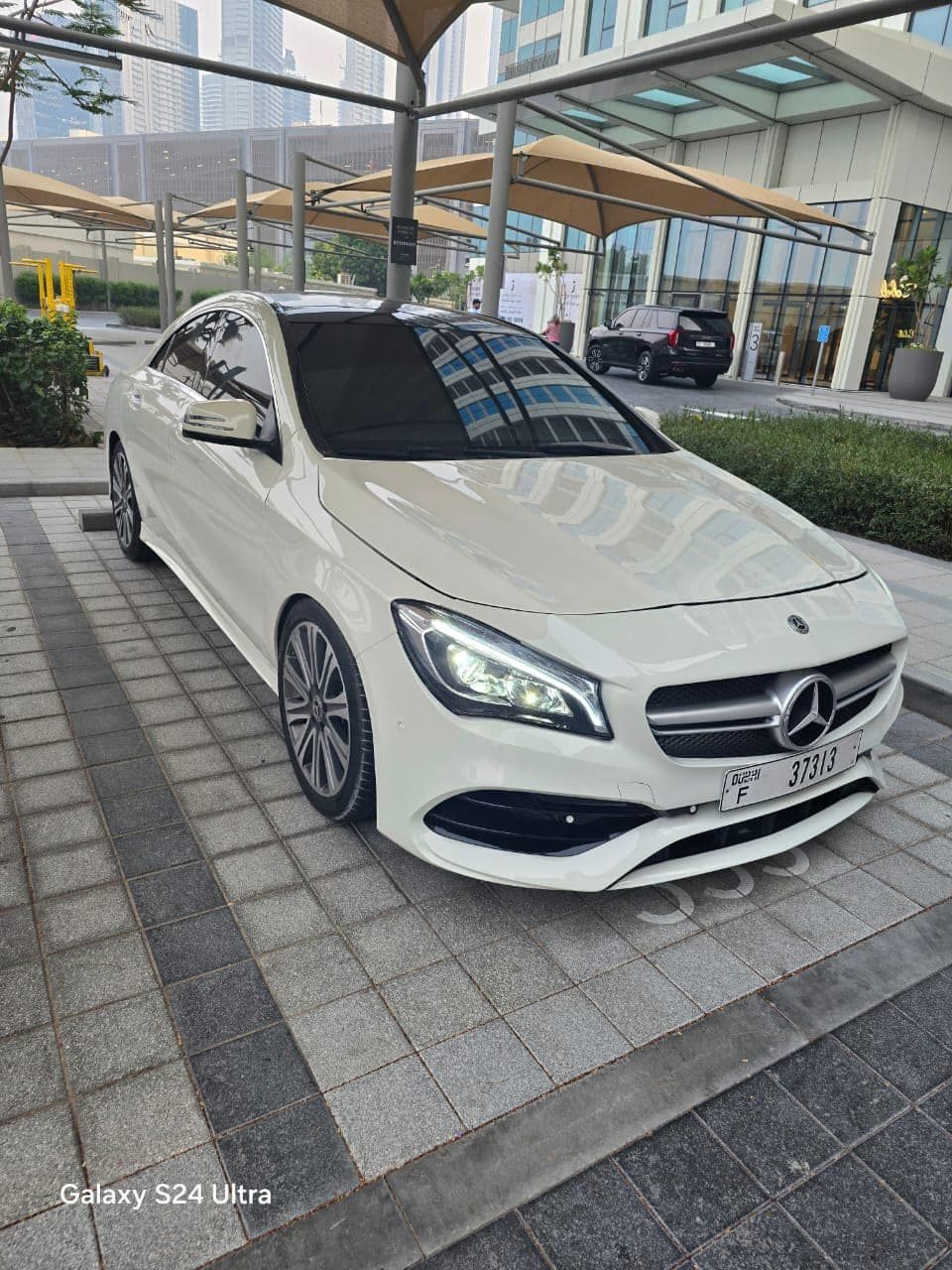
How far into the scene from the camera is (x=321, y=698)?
289cm

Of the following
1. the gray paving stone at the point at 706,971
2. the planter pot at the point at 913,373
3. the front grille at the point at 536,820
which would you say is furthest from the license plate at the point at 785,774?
the planter pot at the point at 913,373

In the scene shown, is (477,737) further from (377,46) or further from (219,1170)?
(377,46)

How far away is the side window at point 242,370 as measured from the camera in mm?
3398

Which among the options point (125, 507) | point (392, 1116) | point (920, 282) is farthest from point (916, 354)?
point (392, 1116)

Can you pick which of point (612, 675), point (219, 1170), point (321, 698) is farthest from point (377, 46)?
point (219, 1170)

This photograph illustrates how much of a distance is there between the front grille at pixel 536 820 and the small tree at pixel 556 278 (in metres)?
38.4

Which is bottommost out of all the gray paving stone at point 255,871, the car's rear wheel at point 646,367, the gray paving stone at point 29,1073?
the gray paving stone at point 255,871

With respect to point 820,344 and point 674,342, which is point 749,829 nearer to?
point 674,342

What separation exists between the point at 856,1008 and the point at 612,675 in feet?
3.59

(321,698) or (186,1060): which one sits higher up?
(321,698)

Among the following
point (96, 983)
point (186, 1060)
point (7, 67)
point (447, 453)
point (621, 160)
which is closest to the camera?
point (186, 1060)

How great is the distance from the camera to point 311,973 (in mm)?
2363

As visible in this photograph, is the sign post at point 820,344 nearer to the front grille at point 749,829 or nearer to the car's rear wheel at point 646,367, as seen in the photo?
the car's rear wheel at point 646,367

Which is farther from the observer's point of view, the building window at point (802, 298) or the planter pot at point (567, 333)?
the planter pot at point (567, 333)
